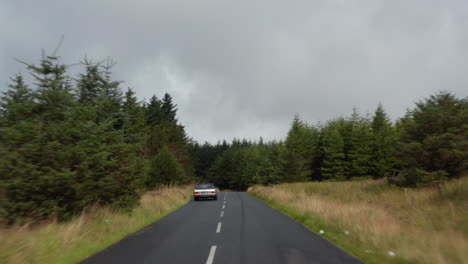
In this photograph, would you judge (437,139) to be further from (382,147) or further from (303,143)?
(303,143)

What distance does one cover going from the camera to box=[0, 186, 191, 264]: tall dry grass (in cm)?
600

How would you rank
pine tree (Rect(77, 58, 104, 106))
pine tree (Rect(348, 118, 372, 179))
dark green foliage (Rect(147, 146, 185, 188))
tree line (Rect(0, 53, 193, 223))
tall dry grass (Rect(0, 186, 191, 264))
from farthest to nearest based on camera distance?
pine tree (Rect(348, 118, 372, 179)) → dark green foliage (Rect(147, 146, 185, 188)) → pine tree (Rect(77, 58, 104, 106)) → tree line (Rect(0, 53, 193, 223)) → tall dry grass (Rect(0, 186, 191, 264))

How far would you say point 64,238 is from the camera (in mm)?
7332

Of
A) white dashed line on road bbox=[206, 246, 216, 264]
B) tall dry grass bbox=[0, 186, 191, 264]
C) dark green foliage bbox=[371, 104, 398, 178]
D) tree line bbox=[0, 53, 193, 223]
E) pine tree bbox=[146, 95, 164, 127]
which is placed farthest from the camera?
pine tree bbox=[146, 95, 164, 127]

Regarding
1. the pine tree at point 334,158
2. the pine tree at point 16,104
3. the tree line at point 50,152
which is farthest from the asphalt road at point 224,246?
the pine tree at point 334,158

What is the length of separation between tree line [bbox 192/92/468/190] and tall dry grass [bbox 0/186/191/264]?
20410mm

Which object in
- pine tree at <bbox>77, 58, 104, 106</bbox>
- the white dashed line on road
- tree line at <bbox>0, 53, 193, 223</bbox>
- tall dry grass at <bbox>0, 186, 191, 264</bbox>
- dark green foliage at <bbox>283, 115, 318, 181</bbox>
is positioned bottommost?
the white dashed line on road

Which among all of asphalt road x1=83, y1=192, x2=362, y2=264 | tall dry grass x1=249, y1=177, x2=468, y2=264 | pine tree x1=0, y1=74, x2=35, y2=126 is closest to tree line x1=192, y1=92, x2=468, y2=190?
tall dry grass x1=249, y1=177, x2=468, y2=264

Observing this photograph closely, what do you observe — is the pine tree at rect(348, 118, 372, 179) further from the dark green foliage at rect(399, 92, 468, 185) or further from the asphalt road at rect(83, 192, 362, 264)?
the asphalt road at rect(83, 192, 362, 264)

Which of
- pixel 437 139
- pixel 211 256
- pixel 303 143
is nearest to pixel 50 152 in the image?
pixel 211 256

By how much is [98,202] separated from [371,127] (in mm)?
55636

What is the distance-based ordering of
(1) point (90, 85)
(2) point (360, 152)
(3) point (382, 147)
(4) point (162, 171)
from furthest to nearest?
(2) point (360, 152) → (3) point (382, 147) → (4) point (162, 171) → (1) point (90, 85)

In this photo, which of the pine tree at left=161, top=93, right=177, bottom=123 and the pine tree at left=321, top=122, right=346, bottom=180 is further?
the pine tree at left=161, top=93, right=177, bottom=123

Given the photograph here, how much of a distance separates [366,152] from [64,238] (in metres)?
54.0
